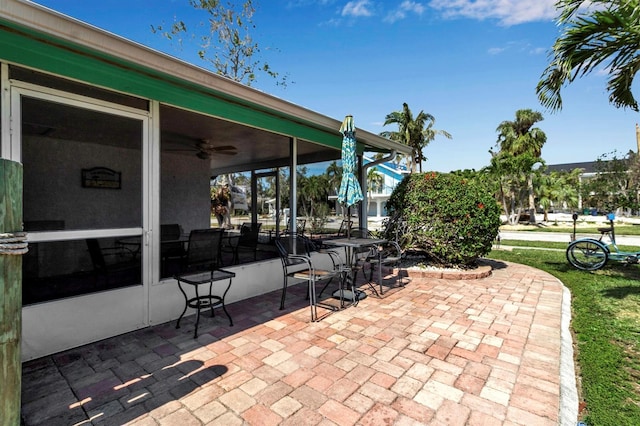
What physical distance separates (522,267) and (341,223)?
426 centimetres

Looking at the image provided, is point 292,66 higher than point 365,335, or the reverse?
point 292,66

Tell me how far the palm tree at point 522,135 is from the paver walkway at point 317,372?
30.8m

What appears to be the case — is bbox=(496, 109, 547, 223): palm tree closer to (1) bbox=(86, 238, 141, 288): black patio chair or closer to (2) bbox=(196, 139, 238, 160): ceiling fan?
(2) bbox=(196, 139, 238, 160): ceiling fan

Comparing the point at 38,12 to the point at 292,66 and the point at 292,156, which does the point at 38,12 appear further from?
the point at 292,66

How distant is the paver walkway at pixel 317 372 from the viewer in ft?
6.72

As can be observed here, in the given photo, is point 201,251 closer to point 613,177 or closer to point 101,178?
point 101,178

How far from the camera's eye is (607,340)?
328cm

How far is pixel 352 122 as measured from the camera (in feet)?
15.8

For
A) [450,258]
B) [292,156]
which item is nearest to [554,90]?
[450,258]

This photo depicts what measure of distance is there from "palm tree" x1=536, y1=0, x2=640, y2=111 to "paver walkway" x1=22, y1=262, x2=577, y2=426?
364cm

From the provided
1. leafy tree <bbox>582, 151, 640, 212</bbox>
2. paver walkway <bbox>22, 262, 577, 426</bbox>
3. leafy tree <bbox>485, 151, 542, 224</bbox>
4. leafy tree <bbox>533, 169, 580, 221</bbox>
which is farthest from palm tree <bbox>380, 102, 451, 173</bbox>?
paver walkway <bbox>22, 262, 577, 426</bbox>

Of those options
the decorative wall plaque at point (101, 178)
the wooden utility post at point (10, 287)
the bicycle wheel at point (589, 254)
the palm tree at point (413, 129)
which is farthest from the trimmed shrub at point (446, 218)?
the palm tree at point (413, 129)

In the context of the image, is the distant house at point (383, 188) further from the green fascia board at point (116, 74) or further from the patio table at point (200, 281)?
the patio table at point (200, 281)

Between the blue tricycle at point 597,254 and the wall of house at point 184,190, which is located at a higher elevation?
the wall of house at point 184,190
